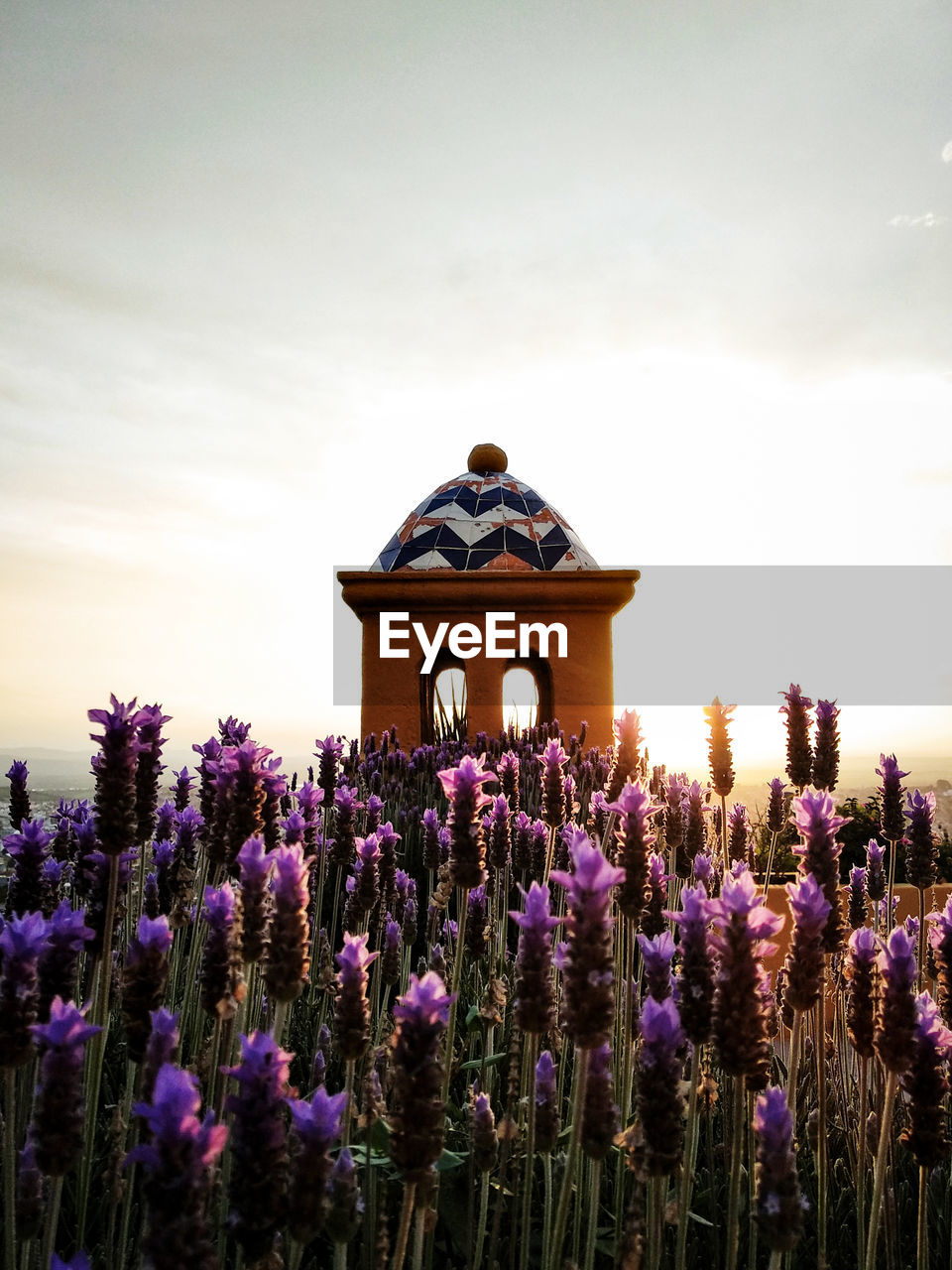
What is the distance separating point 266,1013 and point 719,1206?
1.68m

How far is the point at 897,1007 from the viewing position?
1867 mm

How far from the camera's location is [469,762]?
2.37 m

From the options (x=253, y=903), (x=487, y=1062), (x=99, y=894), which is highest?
(x=253, y=903)

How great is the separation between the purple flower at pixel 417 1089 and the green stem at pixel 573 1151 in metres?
0.25

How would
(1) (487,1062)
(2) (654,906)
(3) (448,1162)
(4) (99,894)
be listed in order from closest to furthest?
(3) (448,1162), (4) (99,894), (1) (487,1062), (2) (654,906)

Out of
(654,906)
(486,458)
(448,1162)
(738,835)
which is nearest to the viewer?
(448,1162)

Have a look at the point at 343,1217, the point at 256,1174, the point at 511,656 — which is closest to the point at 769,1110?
the point at 343,1217

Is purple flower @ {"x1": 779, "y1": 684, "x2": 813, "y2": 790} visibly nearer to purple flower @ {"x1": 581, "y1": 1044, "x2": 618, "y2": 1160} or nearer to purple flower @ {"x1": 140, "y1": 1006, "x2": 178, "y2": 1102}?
purple flower @ {"x1": 581, "y1": 1044, "x2": 618, "y2": 1160}

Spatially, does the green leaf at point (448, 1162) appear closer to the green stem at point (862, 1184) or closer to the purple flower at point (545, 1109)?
the purple flower at point (545, 1109)

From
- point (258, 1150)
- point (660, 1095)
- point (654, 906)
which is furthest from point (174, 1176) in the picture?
point (654, 906)

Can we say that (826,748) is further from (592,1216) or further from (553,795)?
(592,1216)

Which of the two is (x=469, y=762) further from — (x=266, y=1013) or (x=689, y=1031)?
(x=266, y=1013)

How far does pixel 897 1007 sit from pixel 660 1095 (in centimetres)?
67

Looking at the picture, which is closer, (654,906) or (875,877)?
(654,906)
